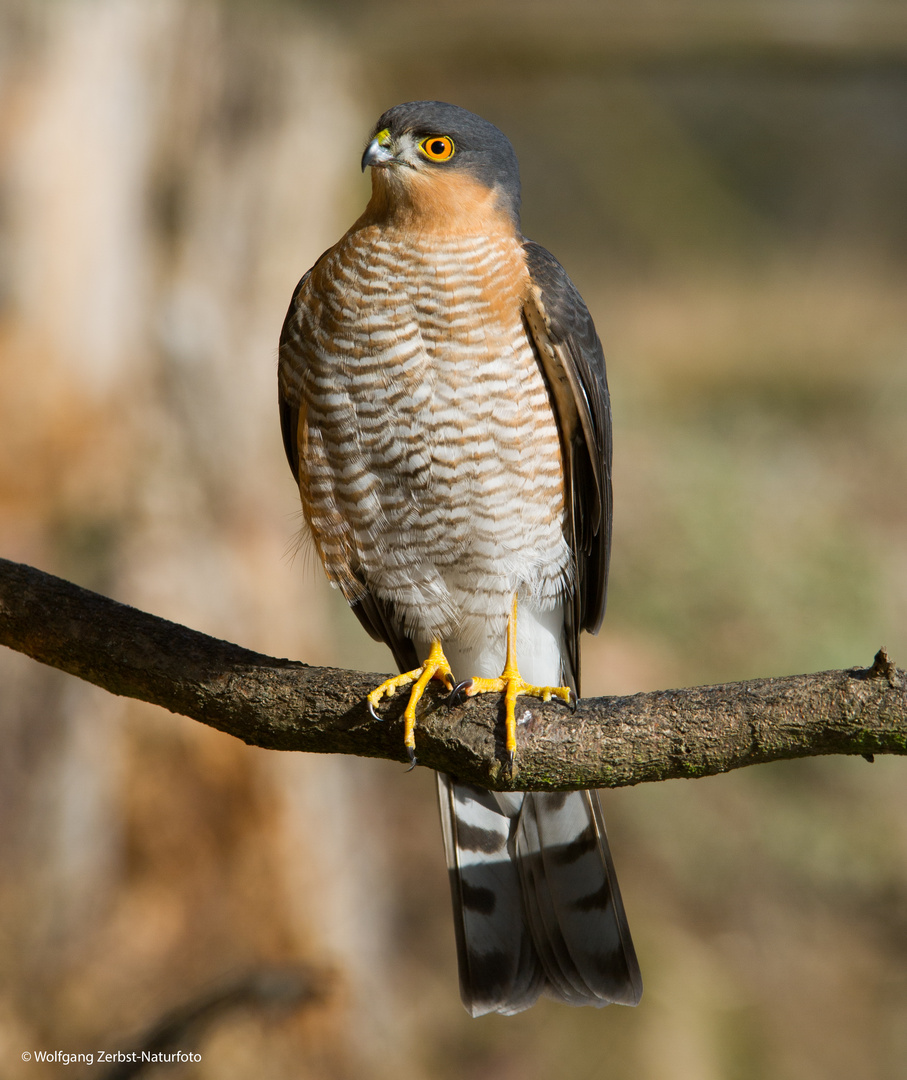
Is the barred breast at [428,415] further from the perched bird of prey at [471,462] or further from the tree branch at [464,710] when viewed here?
the tree branch at [464,710]

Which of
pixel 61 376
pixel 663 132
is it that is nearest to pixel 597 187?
pixel 663 132

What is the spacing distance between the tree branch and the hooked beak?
1.43 m

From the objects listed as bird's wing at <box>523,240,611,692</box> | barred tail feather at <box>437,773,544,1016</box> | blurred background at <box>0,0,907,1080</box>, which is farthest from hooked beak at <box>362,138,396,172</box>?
barred tail feather at <box>437,773,544,1016</box>

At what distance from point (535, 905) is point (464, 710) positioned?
39.3 inches

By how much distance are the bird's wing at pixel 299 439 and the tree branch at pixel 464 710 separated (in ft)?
2.18

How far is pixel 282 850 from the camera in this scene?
219 inches

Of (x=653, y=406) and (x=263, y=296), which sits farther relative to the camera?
(x=653, y=406)

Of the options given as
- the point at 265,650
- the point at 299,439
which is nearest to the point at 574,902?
the point at 299,439

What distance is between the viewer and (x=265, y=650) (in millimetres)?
5816

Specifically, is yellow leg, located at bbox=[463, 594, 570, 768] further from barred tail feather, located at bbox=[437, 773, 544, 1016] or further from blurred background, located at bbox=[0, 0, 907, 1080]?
blurred background, located at bbox=[0, 0, 907, 1080]

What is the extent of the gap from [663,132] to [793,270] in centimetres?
363

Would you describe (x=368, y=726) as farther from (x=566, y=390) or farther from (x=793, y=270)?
(x=793, y=270)

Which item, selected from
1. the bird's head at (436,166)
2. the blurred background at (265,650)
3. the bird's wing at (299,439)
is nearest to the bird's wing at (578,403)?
the bird's head at (436,166)

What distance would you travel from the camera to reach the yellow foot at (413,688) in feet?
8.46
